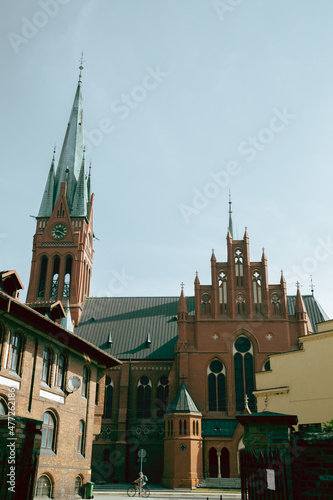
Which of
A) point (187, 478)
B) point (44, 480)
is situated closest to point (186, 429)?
point (187, 478)

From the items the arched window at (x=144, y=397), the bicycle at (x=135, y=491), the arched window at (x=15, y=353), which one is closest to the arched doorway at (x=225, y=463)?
the bicycle at (x=135, y=491)

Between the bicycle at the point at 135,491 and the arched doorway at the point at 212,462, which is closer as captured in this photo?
the bicycle at the point at 135,491

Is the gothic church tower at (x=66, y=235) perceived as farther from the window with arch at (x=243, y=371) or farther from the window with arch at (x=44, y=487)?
the window with arch at (x=44, y=487)

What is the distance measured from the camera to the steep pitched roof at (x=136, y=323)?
163ft

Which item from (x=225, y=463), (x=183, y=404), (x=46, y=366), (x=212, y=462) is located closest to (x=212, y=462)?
(x=212, y=462)

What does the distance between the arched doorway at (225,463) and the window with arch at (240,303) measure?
11758 mm

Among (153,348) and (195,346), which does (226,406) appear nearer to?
(195,346)

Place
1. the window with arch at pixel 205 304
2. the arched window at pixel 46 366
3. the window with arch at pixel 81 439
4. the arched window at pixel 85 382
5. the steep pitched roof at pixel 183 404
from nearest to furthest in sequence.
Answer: the arched window at pixel 46 366 → the window with arch at pixel 81 439 → the arched window at pixel 85 382 → the steep pitched roof at pixel 183 404 → the window with arch at pixel 205 304

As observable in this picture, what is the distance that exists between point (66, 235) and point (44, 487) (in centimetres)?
3618

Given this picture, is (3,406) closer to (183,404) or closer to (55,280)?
(183,404)

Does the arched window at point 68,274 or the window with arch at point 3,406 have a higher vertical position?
the arched window at point 68,274

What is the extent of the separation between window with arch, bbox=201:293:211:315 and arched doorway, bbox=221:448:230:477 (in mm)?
11759

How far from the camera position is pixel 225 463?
127 feet

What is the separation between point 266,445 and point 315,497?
113 cm
